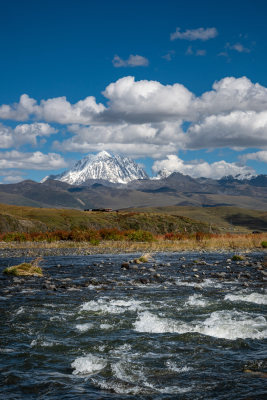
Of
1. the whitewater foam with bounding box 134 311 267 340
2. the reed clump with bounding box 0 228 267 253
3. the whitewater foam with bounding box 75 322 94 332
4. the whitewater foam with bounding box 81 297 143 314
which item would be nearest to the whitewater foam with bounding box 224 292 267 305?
the whitewater foam with bounding box 134 311 267 340

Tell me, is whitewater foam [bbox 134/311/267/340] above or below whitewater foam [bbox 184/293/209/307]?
above

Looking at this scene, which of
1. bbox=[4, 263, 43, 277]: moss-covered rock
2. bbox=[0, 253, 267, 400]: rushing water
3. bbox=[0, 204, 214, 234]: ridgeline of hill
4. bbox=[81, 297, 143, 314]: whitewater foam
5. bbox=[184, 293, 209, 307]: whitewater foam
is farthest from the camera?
bbox=[0, 204, 214, 234]: ridgeline of hill

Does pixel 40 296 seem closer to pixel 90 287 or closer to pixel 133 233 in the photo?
pixel 90 287

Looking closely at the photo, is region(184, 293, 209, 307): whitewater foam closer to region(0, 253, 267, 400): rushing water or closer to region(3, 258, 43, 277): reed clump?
region(0, 253, 267, 400): rushing water

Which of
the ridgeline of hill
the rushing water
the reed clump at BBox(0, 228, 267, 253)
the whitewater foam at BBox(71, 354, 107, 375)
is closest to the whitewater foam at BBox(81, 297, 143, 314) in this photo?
the rushing water

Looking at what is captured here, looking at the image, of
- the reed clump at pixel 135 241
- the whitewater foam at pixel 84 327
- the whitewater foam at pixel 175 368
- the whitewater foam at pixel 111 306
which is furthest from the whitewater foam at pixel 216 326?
the reed clump at pixel 135 241

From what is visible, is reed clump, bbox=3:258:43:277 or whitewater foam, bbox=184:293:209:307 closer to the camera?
whitewater foam, bbox=184:293:209:307

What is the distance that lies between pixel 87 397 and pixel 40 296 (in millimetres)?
11245

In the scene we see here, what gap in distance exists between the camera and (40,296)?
61.1ft

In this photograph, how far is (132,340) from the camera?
11.9 meters

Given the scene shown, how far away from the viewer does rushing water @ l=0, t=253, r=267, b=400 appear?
847 centimetres

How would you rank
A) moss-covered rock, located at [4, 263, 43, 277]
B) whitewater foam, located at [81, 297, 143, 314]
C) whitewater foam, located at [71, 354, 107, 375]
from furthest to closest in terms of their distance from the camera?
moss-covered rock, located at [4, 263, 43, 277] → whitewater foam, located at [81, 297, 143, 314] → whitewater foam, located at [71, 354, 107, 375]

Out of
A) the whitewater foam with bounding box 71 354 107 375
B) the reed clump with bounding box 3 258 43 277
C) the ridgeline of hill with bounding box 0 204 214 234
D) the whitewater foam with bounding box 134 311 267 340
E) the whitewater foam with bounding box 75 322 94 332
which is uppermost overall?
the whitewater foam with bounding box 71 354 107 375

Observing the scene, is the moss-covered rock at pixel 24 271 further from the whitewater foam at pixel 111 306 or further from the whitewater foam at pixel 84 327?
the whitewater foam at pixel 84 327
